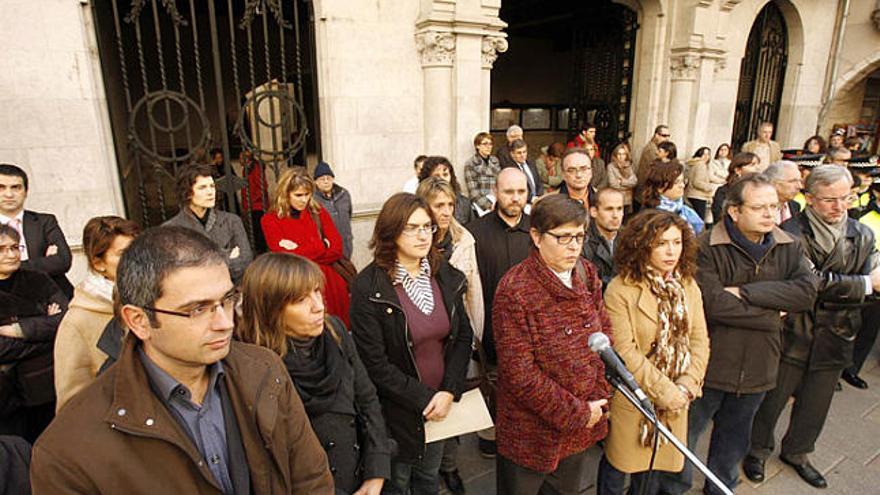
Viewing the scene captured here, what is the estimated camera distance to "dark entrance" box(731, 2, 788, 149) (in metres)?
10.2

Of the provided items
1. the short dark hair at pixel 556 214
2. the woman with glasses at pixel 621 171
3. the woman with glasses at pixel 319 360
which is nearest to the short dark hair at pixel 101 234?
the woman with glasses at pixel 319 360

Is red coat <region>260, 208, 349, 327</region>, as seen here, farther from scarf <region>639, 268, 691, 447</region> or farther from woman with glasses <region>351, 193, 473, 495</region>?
scarf <region>639, 268, 691, 447</region>

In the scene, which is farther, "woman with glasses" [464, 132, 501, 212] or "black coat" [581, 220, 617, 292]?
"woman with glasses" [464, 132, 501, 212]

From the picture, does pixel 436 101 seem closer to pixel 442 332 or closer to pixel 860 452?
pixel 442 332

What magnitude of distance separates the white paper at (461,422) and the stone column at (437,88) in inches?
163

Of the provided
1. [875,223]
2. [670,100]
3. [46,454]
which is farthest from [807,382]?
[670,100]

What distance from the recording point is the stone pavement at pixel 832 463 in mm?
3133

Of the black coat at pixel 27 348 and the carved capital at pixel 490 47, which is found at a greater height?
the carved capital at pixel 490 47

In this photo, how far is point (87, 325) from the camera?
211 centimetres

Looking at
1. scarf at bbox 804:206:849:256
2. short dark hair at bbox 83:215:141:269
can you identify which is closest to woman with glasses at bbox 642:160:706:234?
scarf at bbox 804:206:849:256

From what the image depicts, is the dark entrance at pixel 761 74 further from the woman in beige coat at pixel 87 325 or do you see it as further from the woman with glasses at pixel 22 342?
the woman with glasses at pixel 22 342

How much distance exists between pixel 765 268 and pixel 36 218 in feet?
15.4

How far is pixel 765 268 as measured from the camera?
2.72 m

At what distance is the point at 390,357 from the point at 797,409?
2.83m
